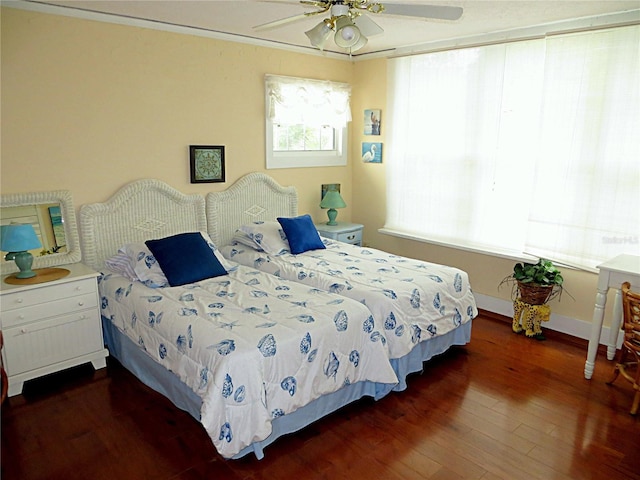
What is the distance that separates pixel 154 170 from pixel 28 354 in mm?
1631

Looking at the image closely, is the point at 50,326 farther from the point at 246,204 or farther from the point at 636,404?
the point at 636,404

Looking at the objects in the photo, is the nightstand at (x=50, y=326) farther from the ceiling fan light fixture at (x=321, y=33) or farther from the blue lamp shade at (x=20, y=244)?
the ceiling fan light fixture at (x=321, y=33)

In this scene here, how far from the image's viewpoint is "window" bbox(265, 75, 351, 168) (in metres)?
4.54

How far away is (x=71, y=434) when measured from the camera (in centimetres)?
258

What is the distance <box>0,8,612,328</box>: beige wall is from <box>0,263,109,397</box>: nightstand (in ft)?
2.39

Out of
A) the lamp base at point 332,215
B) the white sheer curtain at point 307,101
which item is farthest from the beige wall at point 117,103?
the lamp base at point 332,215

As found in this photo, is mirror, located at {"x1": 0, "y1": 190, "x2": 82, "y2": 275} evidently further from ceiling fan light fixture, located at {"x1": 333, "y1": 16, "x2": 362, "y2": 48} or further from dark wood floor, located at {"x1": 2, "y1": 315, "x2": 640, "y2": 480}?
ceiling fan light fixture, located at {"x1": 333, "y1": 16, "x2": 362, "y2": 48}

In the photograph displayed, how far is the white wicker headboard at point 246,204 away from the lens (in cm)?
424

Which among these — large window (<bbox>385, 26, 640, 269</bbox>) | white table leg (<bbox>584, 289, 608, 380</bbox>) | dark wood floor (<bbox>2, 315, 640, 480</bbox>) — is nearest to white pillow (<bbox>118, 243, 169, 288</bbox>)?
dark wood floor (<bbox>2, 315, 640, 480</bbox>)

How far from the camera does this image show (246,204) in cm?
445

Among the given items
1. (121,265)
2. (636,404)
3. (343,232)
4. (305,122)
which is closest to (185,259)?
(121,265)

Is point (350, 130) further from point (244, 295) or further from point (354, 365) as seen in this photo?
point (354, 365)

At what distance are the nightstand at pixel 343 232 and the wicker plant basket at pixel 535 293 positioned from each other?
67.9 inches

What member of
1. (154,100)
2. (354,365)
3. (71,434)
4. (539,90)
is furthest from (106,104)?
(539,90)
